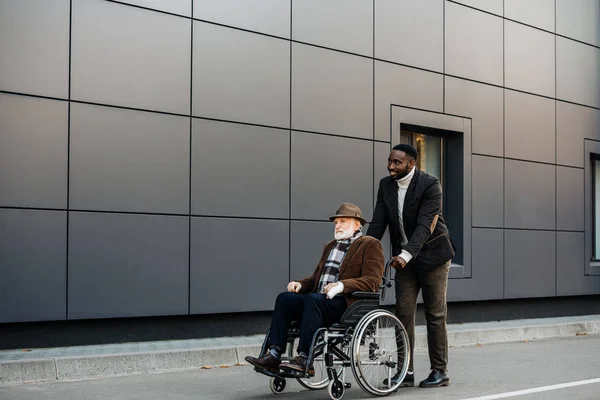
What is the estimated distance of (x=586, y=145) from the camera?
14508 millimetres

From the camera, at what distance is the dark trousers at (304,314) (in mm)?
6078

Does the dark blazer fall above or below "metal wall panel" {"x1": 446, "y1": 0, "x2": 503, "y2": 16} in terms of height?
below

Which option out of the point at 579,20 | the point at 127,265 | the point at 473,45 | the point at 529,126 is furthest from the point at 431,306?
the point at 579,20

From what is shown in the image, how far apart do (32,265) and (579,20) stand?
420 inches

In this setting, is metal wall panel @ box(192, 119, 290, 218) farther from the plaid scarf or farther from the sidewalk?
the plaid scarf

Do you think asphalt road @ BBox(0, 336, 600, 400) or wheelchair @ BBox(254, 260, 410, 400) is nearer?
wheelchair @ BBox(254, 260, 410, 400)

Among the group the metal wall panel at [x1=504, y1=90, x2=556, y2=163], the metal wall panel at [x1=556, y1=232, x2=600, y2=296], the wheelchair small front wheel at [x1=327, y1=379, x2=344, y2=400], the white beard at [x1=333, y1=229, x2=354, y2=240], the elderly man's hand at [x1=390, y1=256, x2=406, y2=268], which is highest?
the metal wall panel at [x1=504, y1=90, x2=556, y2=163]

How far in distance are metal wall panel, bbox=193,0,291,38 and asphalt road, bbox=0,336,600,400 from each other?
419 cm

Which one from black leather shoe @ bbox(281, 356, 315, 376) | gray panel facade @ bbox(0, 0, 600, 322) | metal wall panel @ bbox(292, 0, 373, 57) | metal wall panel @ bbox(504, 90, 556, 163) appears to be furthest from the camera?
metal wall panel @ bbox(504, 90, 556, 163)

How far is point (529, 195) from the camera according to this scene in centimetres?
1347

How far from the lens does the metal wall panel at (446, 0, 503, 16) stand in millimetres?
12727

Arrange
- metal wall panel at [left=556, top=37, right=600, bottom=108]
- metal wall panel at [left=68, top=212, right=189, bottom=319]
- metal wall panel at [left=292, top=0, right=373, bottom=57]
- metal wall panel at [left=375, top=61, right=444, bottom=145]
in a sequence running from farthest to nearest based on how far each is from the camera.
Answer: metal wall panel at [left=556, top=37, right=600, bottom=108]
metal wall panel at [left=375, top=61, right=444, bottom=145]
metal wall panel at [left=292, top=0, right=373, bottom=57]
metal wall panel at [left=68, top=212, right=189, bottom=319]

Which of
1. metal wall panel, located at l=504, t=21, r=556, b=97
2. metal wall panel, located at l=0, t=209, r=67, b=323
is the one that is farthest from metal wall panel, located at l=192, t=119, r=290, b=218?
metal wall panel, located at l=504, t=21, r=556, b=97

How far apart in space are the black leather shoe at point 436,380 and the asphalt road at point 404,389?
0.08 m
